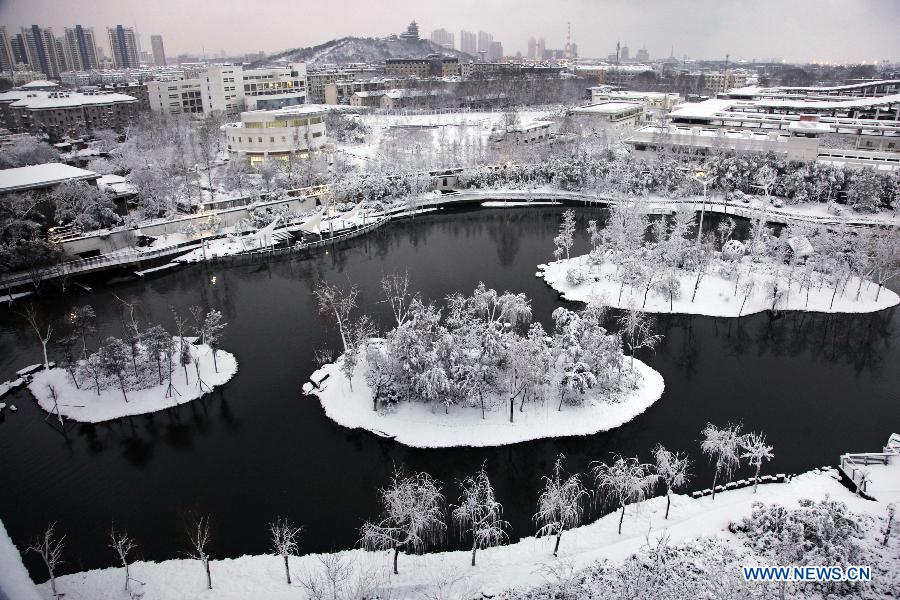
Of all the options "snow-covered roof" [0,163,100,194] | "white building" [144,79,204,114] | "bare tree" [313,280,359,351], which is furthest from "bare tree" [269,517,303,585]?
"white building" [144,79,204,114]

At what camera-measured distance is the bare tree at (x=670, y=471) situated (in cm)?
1589

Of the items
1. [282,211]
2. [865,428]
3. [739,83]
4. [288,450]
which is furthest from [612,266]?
[739,83]

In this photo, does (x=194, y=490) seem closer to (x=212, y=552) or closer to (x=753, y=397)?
(x=212, y=552)

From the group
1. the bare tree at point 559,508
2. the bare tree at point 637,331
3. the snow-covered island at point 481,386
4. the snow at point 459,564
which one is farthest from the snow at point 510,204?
the snow at point 459,564

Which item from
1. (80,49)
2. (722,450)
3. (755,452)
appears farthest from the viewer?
(80,49)

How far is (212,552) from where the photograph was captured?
1532cm

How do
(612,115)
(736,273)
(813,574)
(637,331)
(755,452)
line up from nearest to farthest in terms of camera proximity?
(813,574), (755,452), (637,331), (736,273), (612,115)

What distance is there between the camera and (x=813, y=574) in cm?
1317

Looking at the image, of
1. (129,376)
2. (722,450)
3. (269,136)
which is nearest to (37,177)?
(269,136)

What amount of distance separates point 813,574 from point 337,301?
72.4ft

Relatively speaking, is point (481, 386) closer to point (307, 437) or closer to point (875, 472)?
point (307, 437)

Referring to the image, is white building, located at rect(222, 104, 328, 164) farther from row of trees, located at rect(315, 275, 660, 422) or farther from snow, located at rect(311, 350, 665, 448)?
snow, located at rect(311, 350, 665, 448)

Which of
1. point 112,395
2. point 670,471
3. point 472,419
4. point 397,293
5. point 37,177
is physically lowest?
point 472,419

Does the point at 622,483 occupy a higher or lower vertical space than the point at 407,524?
higher
